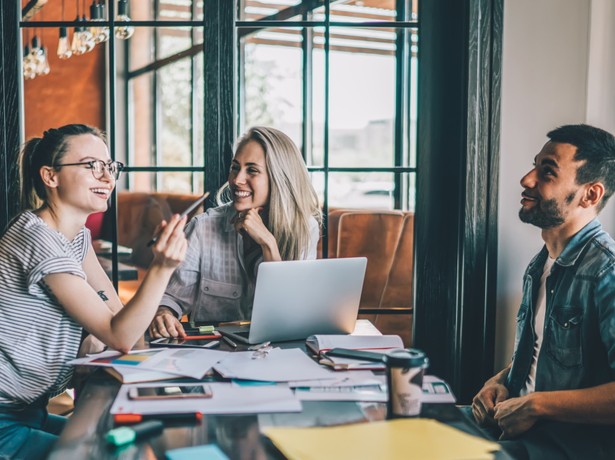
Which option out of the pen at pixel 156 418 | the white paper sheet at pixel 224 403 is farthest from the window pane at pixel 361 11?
the pen at pixel 156 418

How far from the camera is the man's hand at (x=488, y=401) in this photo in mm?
1900

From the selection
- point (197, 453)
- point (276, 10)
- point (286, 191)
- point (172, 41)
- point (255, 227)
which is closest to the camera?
point (197, 453)

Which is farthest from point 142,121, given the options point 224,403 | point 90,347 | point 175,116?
point 224,403

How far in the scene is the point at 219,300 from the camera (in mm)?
2324

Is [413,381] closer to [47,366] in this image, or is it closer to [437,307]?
[47,366]

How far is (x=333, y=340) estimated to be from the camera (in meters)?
1.78

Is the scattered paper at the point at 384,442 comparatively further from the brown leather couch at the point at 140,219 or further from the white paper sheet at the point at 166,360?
the brown leather couch at the point at 140,219

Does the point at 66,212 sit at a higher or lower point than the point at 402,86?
lower

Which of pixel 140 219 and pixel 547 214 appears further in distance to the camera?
pixel 140 219

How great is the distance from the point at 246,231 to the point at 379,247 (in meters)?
1.14

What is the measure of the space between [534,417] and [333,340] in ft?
1.68

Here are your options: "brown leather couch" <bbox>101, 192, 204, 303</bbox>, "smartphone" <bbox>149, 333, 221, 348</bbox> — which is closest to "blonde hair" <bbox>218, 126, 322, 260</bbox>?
"smartphone" <bbox>149, 333, 221, 348</bbox>

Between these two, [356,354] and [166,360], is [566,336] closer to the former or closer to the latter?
[356,354]

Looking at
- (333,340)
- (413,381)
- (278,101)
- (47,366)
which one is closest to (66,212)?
(47,366)
